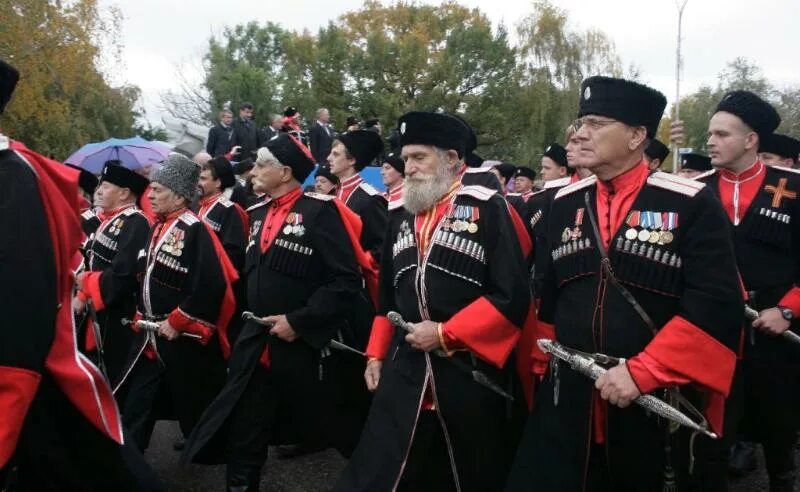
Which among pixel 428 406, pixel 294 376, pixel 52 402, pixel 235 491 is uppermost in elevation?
pixel 52 402

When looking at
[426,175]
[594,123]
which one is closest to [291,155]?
[426,175]

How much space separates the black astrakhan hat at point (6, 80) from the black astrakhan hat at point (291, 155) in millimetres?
2714

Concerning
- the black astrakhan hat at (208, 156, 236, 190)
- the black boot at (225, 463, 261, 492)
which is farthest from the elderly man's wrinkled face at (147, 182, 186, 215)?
the black astrakhan hat at (208, 156, 236, 190)

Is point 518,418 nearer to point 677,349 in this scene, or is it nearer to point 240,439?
point 677,349

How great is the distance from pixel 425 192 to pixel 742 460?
348cm

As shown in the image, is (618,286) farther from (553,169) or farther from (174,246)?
(553,169)

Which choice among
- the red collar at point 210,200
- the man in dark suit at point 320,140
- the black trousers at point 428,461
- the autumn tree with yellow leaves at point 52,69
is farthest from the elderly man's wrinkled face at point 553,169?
the autumn tree with yellow leaves at point 52,69

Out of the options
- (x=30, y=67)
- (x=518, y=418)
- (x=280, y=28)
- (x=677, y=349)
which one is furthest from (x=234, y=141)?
(x=280, y=28)

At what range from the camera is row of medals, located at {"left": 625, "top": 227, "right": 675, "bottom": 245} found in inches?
129

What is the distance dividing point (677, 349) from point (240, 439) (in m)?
2.89

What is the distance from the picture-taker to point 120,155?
14.8m

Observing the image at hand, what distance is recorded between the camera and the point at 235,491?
4957mm

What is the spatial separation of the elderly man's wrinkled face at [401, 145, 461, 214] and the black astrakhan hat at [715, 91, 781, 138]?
6.02ft

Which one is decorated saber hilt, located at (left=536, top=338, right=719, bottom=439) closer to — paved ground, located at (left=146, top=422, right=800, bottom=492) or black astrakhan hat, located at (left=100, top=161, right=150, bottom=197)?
paved ground, located at (left=146, top=422, right=800, bottom=492)
